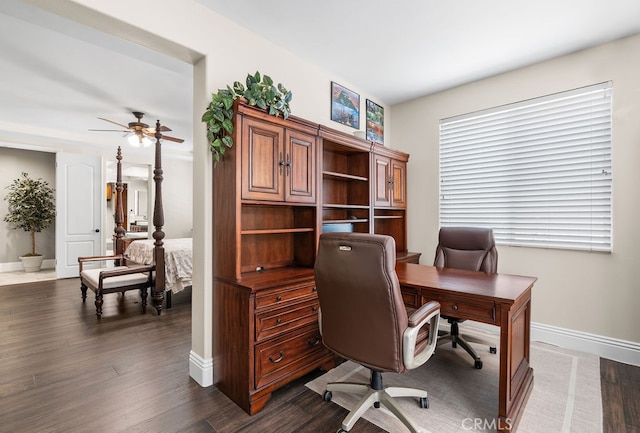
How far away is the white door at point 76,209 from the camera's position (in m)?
5.60

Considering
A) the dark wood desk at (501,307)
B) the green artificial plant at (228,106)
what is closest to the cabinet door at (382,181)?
the dark wood desk at (501,307)

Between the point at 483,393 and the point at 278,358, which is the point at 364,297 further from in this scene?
the point at 483,393

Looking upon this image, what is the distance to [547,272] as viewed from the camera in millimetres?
3033

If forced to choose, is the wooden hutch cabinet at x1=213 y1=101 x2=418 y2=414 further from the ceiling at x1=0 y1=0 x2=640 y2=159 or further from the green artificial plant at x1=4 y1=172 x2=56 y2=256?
the green artificial plant at x1=4 y1=172 x2=56 y2=256

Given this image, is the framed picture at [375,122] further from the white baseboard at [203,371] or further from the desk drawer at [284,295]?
the white baseboard at [203,371]

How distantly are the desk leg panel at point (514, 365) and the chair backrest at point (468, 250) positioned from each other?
580 millimetres

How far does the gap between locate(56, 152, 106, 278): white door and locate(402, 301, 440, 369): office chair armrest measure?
22.0ft

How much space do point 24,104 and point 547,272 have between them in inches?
280

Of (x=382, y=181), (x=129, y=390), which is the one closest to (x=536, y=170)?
(x=382, y=181)

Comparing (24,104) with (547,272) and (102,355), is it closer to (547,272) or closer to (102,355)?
(102,355)

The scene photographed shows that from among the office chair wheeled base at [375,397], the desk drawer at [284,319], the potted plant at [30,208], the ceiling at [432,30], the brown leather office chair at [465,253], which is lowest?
the office chair wheeled base at [375,397]

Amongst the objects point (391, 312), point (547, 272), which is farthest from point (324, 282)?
point (547, 272)

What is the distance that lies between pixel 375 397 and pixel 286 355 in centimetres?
67

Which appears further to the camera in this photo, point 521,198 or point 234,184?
point 521,198
